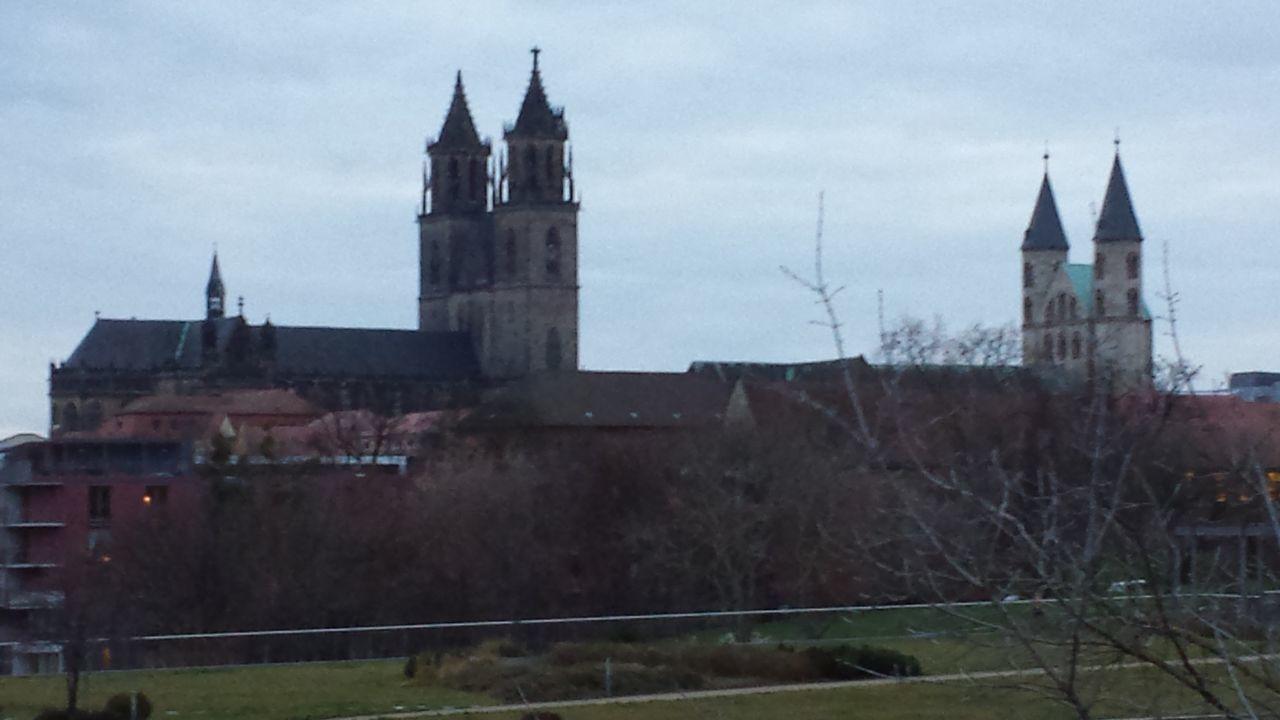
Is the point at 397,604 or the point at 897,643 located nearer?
the point at 897,643

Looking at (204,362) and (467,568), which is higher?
(204,362)

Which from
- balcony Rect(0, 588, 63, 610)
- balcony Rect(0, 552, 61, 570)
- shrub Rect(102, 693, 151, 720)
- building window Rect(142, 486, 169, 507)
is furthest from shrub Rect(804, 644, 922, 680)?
building window Rect(142, 486, 169, 507)

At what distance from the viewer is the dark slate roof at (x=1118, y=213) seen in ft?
422

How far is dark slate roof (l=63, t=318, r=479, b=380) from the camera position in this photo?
5202 inches

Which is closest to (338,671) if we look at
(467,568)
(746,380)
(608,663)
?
(608,663)

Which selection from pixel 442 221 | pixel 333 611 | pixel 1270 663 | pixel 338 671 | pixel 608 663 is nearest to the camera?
pixel 1270 663

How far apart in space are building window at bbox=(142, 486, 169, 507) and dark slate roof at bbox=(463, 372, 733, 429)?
74.6ft

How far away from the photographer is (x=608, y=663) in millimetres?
25141

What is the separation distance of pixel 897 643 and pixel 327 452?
4590 cm

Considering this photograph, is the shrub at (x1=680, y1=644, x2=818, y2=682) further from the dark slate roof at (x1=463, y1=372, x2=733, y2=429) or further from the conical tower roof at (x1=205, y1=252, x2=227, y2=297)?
the conical tower roof at (x1=205, y1=252, x2=227, y2=297)

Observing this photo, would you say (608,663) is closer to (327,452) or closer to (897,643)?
(897,643)

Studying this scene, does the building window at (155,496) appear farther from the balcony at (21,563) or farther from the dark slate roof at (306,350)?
the dark slate roof at (306,350)

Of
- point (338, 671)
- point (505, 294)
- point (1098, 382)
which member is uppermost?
point (505, 294)

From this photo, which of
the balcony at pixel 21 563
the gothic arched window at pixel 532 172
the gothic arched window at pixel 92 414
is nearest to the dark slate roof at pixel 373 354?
the gothic arched window at pixel 532 172
